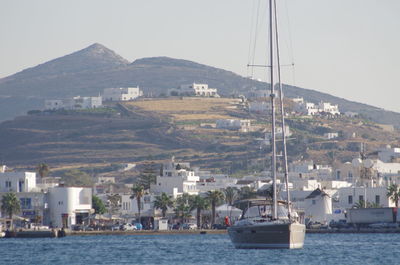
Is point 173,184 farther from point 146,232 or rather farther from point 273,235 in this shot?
point 273,235

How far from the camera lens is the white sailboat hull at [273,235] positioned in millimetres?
83812

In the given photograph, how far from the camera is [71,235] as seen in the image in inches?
5384

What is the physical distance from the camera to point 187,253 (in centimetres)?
9150

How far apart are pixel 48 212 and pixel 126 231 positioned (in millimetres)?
12928

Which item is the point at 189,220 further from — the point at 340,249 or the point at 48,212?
the point at 340,249

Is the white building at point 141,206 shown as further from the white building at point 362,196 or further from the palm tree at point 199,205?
the white building at point 362,196

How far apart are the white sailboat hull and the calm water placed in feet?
1.79

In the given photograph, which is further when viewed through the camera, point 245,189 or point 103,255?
point 245,189

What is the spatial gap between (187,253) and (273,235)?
9.66 metres

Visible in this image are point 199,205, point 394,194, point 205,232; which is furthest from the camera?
point 394,194

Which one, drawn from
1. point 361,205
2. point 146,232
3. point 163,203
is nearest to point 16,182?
point 163,203

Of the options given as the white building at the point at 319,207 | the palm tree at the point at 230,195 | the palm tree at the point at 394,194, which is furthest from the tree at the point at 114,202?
the palm tree at the point at 394,194

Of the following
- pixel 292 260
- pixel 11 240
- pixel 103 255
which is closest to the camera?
pixel 292 260

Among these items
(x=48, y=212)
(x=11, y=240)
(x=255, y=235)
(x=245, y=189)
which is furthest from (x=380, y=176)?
(x=255, y=235)
